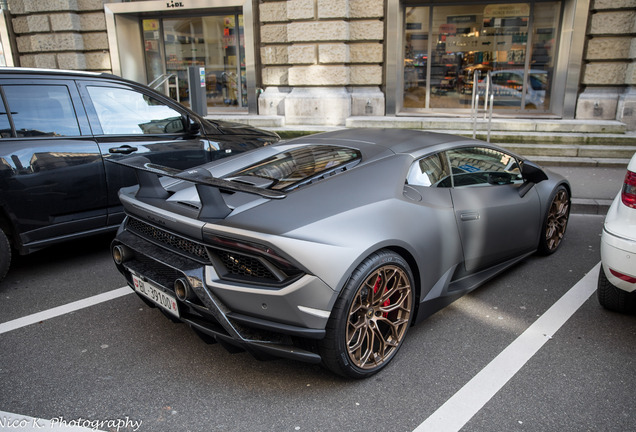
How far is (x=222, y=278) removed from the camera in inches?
101

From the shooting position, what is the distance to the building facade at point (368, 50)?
33.2 ft

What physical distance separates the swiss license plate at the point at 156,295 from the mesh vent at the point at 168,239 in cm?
26

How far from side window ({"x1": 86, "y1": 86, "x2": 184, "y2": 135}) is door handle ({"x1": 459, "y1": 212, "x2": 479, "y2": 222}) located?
321 centimetres

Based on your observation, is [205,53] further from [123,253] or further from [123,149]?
[123,253]

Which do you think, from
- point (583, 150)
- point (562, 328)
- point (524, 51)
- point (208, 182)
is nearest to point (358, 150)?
point (208, 182)

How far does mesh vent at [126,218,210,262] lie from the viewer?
272cm

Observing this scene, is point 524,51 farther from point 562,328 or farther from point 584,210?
point 562,328

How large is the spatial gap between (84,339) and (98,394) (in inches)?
28.3

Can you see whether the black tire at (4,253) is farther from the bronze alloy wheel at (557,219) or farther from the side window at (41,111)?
the bronze alloy wheel at (557,219)

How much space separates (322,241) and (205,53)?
12039mm

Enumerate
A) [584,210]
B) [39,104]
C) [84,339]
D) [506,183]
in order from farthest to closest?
[584,210] → [39,104] → [506,183] → [84,339]

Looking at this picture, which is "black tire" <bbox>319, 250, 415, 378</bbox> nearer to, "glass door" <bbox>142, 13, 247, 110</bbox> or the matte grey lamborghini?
the matte grey lamborghini

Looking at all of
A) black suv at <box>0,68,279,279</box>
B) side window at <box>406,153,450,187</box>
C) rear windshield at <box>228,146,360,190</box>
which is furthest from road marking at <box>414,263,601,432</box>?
black suv at <box>0,68,279,279</box>

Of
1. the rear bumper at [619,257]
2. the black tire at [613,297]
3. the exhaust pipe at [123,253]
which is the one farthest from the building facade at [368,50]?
the exhaust pipe at [123,253]
